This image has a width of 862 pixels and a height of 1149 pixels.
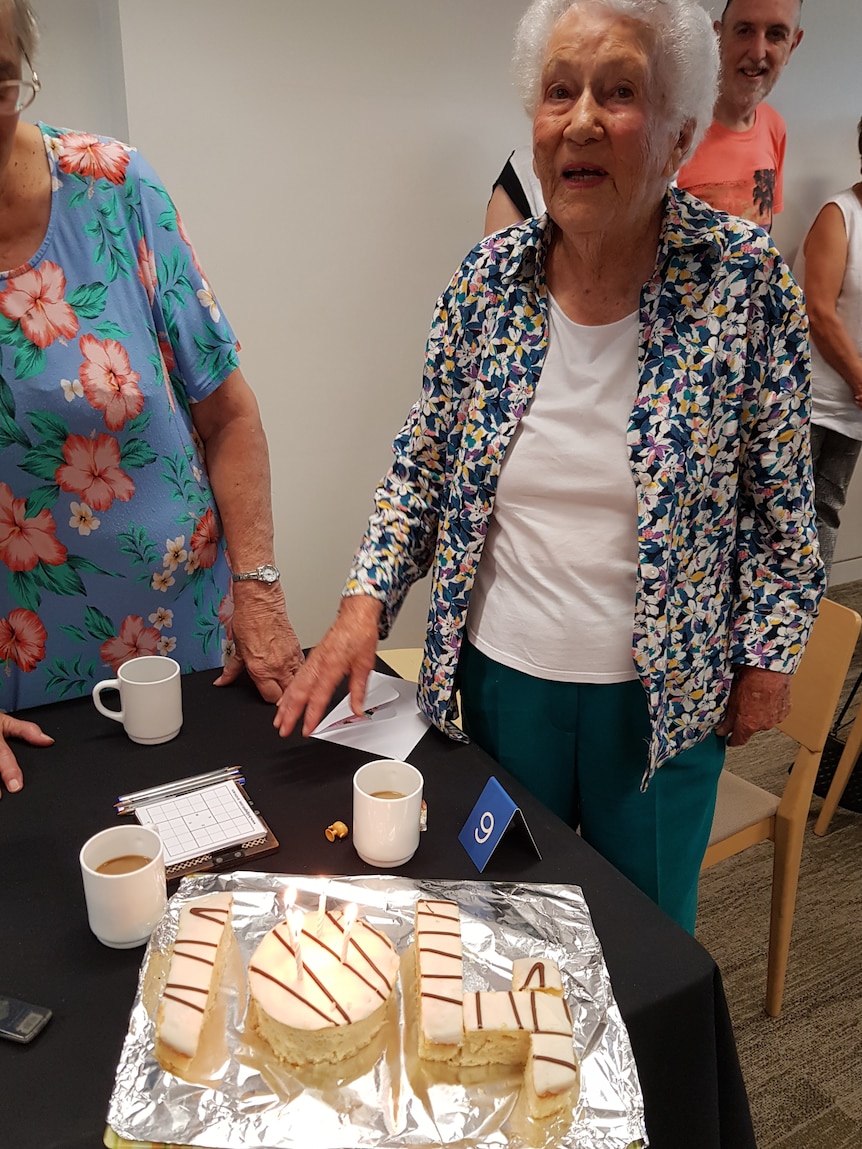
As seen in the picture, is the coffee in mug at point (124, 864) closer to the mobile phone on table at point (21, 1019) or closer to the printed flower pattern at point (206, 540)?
the mobile phone on table at point (21, 1019)

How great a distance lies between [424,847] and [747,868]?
1814 millimetres

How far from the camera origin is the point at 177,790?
1114 millimetres

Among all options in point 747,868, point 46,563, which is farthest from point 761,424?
point 747,868

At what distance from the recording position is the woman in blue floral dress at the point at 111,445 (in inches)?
48.3

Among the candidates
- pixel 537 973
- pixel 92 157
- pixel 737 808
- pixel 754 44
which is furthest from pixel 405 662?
pixel 754 44

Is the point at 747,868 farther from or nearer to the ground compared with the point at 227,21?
nearer to the ground

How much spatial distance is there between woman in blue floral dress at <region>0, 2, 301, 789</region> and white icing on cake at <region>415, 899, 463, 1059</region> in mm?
549

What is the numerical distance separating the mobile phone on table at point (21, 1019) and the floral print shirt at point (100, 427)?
633 millimetres

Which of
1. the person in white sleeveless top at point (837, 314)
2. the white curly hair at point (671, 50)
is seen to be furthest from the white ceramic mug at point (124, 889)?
the person in white sleeveless top at point (837, 314)

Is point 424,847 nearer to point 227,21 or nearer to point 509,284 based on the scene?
point 509,284

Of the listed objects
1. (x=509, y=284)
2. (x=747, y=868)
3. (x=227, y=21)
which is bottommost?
(x=747, y=868)

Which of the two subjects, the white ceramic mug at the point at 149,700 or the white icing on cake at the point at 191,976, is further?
the white ceramic mug at the point at 149,700

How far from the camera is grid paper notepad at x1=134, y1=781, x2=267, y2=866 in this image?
102 centimetres

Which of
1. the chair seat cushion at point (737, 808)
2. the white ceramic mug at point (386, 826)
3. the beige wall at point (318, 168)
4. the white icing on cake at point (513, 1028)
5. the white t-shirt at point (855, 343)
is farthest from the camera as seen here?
the white t-shirt at point (855, 343)
